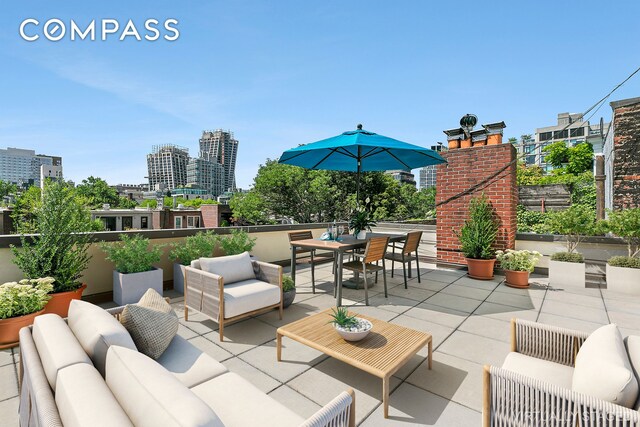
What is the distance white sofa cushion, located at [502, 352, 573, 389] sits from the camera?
5.88ft

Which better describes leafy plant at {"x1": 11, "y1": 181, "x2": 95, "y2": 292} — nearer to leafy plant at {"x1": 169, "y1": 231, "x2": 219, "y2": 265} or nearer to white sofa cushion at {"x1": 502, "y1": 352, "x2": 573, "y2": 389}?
leafy plant at {"x1": 169, "y1": 231, "x2": 219, "y2": 265}

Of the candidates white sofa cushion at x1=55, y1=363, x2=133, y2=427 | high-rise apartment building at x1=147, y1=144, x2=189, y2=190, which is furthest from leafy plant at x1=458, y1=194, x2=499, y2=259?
high-rise apartment building at x1=147, y1=144, x2=189, y2=190

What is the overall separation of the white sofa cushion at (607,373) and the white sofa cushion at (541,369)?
12.0 inches

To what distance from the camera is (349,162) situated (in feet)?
21.5

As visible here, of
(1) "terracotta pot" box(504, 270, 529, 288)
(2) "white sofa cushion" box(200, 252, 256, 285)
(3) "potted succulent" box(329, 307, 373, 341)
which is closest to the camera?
(3) "potted succulent" box(329, 307, 373, 341)

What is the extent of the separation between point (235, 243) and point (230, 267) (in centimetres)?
171

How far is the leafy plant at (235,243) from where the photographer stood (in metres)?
5.45

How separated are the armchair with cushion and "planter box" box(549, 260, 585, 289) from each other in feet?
16.9

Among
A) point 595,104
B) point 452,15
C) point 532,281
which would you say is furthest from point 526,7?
point 532,281

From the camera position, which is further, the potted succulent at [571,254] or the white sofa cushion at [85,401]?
the potted succulent at [571,254]

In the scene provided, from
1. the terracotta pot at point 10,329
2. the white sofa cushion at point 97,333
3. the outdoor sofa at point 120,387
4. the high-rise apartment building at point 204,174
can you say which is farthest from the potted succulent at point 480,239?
the high-rise apartment building at point 204,174

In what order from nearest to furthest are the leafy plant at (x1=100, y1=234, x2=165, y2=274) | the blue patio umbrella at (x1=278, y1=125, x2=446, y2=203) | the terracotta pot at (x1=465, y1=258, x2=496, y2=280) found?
the leafy plant at (x1=100, y1=234, x2=165, y2=274), the blue patio umbrella at (x1=278, y1=125, x2=446, y2=203), the terracotta pot at (x1=465, y1=258, x2=496, y2=280)

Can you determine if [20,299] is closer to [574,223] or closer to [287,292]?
[287,292]

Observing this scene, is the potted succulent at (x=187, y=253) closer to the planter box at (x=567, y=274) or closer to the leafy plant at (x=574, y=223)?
the planter box at (x=567, y=274)
